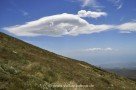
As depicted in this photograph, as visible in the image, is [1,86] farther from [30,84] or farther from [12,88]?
[30,84]

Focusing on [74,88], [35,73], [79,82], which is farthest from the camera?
[79,82]

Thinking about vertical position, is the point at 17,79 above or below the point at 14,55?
below

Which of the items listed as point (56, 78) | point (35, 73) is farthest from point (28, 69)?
point (56, 78)

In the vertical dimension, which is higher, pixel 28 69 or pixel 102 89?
pixel 28 69

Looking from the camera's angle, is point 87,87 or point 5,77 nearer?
point 5,77

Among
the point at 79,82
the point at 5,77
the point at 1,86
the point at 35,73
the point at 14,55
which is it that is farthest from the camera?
the point at 14,55

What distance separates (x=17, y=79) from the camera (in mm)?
17078

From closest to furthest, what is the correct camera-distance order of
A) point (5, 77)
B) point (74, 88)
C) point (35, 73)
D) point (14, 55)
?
1. point (5, 77)
2. point (74, 88)
3. point (35, 73)
4. point (14, 55)

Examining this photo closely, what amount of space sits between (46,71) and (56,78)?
4.51 feet

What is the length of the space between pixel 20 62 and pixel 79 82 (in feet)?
19.9

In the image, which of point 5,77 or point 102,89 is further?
point 102,89

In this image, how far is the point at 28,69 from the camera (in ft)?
75.2

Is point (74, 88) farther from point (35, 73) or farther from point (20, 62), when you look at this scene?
point (20, 62)

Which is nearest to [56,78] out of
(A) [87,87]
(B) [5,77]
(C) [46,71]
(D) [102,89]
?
(C) [46,71]
